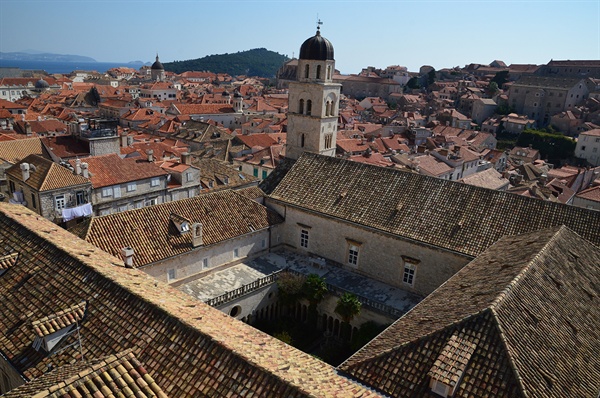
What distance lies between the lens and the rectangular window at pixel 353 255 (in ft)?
105

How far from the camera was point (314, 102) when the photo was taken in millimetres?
38781

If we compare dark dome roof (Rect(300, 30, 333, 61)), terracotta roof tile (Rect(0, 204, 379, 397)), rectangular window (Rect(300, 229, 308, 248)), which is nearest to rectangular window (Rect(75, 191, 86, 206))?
rectangular window (Rect(300, 229, 308, 248))

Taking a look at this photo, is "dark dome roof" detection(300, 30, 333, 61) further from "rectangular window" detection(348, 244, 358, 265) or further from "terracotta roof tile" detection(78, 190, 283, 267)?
"rectangular window" detection(348, 244, 358, 265)

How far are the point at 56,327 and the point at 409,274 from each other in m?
21.7

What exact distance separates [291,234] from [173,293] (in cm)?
1826

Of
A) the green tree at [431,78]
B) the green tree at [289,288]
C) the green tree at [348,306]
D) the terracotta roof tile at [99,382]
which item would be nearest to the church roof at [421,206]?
the green tree at [348,306]

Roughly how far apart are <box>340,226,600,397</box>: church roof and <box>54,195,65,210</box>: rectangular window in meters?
28.6

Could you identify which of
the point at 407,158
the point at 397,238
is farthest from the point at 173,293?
the point at 407,158

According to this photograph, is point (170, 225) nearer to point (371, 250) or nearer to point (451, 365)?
point (371, 250)

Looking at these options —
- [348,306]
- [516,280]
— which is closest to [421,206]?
[348,306]

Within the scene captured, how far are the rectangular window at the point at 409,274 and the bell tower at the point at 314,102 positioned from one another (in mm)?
14409

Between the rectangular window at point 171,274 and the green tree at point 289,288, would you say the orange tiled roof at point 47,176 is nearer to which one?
the rectangular window at point 171,274

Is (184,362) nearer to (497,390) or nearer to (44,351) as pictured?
(44,351)

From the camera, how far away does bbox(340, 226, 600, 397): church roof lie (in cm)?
1441
